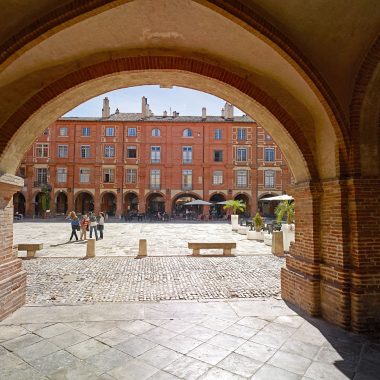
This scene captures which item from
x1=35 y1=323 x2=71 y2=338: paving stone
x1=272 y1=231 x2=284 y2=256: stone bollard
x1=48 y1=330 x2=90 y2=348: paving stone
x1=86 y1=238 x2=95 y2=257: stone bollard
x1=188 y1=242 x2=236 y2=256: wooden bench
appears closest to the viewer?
x1=48 y1=330 x2=90 y2=348: paving stone

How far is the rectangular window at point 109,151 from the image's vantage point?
35.5 m

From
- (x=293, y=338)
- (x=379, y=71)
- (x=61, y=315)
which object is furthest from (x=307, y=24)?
(x=61, y=315)

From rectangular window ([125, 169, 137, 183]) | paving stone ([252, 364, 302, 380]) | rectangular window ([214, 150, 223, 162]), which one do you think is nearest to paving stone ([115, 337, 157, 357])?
paving stone ([252, 364, 302, 380])

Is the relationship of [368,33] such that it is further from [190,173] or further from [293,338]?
[190,173]

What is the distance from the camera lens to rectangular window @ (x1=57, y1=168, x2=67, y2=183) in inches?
1388

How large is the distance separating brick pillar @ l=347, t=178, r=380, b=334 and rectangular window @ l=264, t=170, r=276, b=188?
1242 inches

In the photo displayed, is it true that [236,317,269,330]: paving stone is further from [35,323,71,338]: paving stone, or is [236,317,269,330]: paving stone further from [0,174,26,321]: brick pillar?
[0,174,26,321]: brick pillar

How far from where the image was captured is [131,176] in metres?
35.3

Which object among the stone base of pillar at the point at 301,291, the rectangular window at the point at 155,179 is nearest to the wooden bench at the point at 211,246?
the stone base of pillar at the point at 301,291

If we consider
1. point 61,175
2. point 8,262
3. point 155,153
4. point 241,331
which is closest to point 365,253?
point 241,331

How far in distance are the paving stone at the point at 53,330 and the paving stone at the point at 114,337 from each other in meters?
0.63

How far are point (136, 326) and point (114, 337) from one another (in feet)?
1.50

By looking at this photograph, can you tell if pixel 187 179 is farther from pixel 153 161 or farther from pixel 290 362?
pixel 290 362

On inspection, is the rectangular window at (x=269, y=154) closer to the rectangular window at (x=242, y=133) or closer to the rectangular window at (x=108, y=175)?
the rectangular window at (x=242, y=133)
